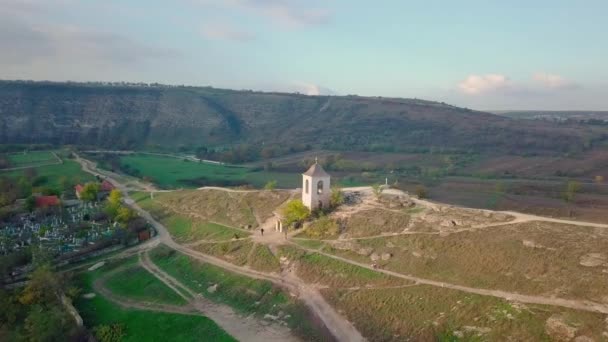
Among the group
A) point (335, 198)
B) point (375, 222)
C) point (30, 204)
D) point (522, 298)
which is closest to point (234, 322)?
point (375, 222)

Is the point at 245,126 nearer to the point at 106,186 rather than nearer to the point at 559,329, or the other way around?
the point at 106,186

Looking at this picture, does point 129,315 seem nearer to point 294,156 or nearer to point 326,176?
point 326,176

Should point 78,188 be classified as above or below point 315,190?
below

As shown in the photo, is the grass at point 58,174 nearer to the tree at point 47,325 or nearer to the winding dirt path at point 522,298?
the tree at point 47,325

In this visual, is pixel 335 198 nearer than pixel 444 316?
No

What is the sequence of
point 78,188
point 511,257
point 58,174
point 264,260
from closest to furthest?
point 511,257
point 264,260
point 78,188
point 58,174

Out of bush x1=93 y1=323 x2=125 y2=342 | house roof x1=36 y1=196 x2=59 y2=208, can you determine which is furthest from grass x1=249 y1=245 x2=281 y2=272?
house roof x1=36 y1=196 x2=59 y2=208

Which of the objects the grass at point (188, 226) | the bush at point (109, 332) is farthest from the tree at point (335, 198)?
the bush at point (109, 332)
